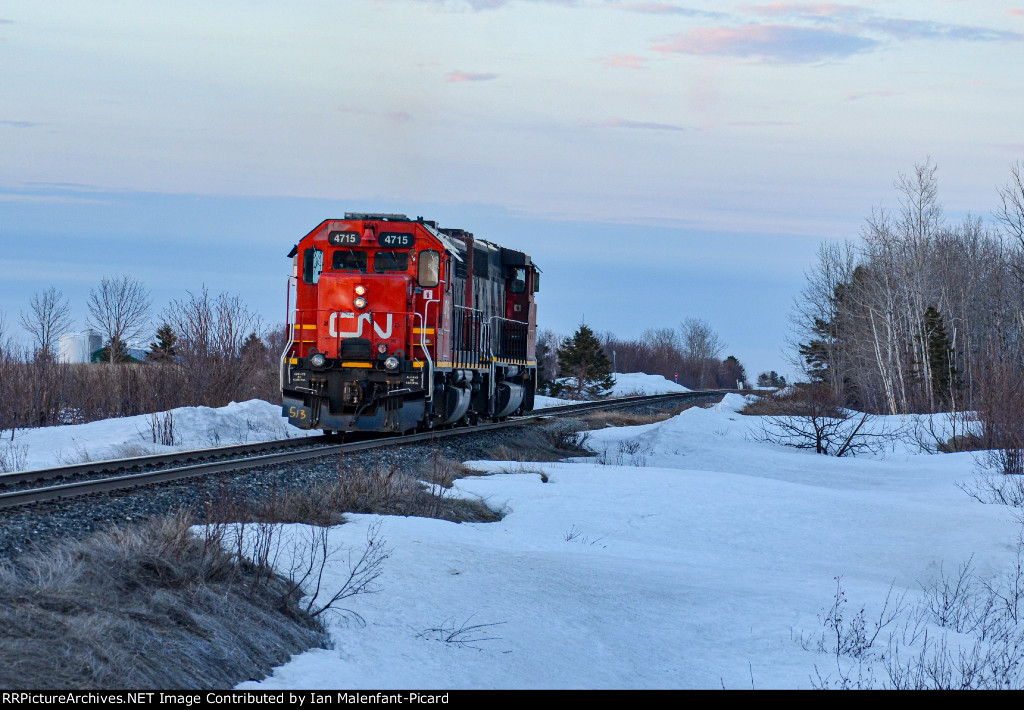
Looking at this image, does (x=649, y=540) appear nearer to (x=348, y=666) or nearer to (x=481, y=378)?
(x=348, y=666)

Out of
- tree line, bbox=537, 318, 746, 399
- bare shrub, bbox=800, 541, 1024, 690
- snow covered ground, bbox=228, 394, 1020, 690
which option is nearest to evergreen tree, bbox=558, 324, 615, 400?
tree line, bbox=537, 318, 746, 399

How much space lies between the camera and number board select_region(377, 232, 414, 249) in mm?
17391

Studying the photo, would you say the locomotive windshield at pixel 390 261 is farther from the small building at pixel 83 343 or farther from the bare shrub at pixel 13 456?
the small building at pixel 83 343

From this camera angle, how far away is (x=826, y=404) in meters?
21.0

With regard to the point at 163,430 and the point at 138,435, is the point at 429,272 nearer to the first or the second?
the point at 163,430

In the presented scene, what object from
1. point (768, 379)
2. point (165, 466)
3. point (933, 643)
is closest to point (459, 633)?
point (933, 643)

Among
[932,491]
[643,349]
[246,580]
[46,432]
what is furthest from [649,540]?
[643,349]

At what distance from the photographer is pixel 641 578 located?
7.62m

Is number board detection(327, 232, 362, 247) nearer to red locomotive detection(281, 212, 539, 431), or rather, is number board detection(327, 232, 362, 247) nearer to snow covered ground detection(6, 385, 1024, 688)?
red locomotive detection(281, 212, 539, 431)

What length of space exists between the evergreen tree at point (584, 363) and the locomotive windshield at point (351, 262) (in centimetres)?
3630

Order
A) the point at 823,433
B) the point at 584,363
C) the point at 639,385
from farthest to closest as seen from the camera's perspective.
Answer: the point at 639,385, the point at 584,363, the point at 823,433

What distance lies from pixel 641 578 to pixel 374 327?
34.0 ft

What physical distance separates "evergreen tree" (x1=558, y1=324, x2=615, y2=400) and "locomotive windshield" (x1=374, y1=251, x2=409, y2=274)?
119 feet

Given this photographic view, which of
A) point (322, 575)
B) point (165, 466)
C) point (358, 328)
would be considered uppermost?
point (358, 328)
